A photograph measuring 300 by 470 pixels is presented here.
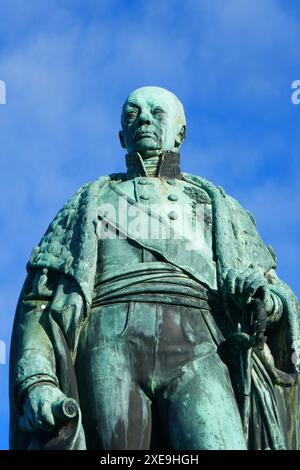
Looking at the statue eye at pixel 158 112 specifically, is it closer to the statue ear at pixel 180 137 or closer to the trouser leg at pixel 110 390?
the statue ear at pixel 180 137

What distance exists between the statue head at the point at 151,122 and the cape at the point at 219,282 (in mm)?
475

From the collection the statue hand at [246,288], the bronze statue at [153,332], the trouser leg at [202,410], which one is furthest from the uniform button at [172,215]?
the trouser leg at [202,410]

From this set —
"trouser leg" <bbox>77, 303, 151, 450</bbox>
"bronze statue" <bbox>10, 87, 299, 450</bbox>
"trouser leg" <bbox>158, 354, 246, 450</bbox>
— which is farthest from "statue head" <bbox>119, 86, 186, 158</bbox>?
"trouser leg" <bbox>158, 354, 246, 450</bbox>

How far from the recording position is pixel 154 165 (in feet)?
55.2

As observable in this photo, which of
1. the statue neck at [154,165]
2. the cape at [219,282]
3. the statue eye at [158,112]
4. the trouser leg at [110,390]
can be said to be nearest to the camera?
the trouser leg at [110,390]

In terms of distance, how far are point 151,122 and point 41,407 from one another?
10.7ft

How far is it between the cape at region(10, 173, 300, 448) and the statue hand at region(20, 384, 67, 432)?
0.25 m

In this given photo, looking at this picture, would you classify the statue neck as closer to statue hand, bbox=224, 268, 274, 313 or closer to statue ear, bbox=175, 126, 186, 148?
statue ear, bbox=175, 126, 186, 148

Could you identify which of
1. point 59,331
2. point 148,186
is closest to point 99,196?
point 148,186

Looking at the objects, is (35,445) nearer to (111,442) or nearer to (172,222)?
(111,442)

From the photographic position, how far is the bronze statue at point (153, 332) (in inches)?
595

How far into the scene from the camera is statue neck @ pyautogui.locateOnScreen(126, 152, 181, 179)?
1680cm

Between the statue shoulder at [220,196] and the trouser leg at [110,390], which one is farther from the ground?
the statue shoulder at [220,196]

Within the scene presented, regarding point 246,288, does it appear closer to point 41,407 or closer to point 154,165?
Answer: point 154,165
